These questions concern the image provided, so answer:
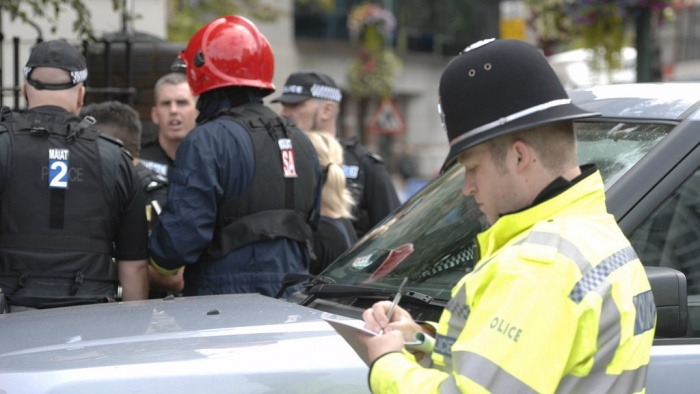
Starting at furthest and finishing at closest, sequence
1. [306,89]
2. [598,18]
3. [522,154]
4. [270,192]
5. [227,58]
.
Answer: [598,18]
[306,89]
[227,58]
[270,192]
[522,154]

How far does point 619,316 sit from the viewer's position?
2.09 meters

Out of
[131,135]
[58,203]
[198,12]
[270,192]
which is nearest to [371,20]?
[198,12]

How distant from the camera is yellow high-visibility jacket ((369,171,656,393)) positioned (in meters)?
1.99

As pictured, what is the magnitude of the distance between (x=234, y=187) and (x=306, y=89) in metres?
2.37

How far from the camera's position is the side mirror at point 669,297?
2811 mm

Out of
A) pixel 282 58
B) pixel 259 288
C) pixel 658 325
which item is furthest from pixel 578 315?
→ pixel 282 58

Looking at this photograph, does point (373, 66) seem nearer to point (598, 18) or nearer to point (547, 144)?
point (598, 18)

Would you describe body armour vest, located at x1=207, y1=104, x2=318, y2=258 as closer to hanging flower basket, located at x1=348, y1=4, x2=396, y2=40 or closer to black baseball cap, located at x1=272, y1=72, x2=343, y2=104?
black baseball cap, located at x1=272, y1=72, x2=343, y2=104

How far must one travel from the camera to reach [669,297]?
2826 millimetres

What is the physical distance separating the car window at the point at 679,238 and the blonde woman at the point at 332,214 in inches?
87.4

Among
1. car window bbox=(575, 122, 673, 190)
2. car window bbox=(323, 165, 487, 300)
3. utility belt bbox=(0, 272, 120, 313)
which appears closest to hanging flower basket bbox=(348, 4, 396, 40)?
utility belt bbox=(0, 272, 120, 313)

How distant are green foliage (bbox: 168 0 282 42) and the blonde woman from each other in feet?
25.6

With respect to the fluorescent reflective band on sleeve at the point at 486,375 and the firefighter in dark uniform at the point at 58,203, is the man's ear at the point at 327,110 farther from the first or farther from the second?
the fluorescent reflective band on sleeve at the point at 486,375

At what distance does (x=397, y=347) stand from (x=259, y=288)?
2235mm
